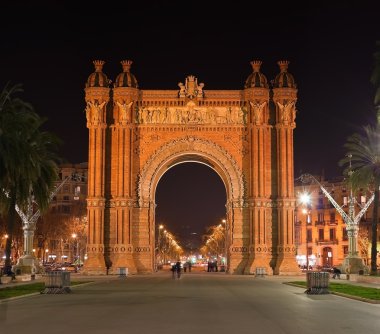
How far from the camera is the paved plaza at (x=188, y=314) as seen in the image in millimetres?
16688

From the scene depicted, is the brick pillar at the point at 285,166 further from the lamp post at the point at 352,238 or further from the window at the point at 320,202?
the window at the point at 320,202

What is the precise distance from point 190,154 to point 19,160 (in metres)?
27.2

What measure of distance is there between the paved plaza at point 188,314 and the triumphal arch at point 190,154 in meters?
27.9

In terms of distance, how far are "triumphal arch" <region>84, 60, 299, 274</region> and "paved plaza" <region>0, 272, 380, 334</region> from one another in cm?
2793

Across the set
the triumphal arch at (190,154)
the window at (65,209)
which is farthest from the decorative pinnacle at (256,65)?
the window at (65,209)

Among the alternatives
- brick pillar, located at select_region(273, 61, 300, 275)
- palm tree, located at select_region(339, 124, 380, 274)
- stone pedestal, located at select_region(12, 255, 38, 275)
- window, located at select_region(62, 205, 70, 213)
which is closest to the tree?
palm tree, located at select_region(339, 124, 380, 274)

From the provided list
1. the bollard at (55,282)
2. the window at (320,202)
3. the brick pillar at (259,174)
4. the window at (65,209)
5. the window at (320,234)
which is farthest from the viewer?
the window at (65,209)

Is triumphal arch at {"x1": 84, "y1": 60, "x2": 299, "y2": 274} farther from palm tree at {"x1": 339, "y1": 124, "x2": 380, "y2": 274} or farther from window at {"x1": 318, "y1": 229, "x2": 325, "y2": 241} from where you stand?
window at {"x1": 318, "y1": 229, "x2": 325, "y2": 241}

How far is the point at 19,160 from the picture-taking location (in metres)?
33.3

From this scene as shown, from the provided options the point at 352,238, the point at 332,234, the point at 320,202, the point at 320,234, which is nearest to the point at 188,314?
the point at 352,238

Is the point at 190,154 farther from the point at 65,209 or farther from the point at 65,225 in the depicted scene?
the point at 65,209

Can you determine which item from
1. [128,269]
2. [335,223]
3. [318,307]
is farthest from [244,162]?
[335,223]

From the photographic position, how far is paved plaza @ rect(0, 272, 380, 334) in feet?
54.7

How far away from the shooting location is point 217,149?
58.2 meters
